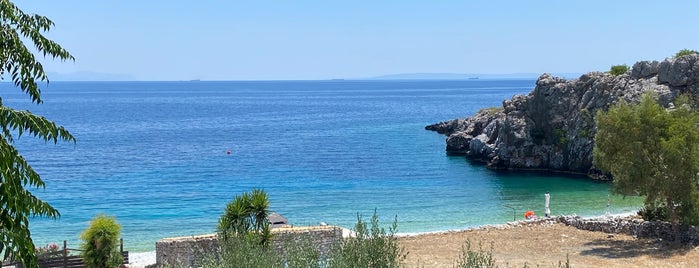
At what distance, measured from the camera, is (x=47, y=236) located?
137ft

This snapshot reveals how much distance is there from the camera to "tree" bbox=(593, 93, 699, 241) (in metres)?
26.3

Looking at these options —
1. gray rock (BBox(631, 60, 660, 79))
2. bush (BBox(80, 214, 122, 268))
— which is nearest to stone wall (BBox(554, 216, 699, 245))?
bush (BBox(80, 214, 122, 268))

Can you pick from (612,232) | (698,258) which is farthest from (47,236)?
(698,258)

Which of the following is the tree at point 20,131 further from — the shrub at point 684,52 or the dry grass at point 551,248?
the shrub at point 684,52

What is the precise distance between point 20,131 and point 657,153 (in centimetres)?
2491

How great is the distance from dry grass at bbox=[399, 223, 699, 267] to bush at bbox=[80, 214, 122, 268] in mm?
9930

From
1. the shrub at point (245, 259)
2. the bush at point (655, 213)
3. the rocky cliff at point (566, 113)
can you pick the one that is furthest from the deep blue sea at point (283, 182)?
the shrub at point (245, 259)

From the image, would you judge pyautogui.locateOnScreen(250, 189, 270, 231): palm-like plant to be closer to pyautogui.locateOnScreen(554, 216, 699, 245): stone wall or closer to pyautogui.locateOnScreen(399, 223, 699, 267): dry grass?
pyautogui.locateOnScreen(399, 223, 699, 267): dry grass

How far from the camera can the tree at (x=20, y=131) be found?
251 inches

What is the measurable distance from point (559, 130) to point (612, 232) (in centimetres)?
4059

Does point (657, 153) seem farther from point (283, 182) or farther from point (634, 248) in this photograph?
point (283, 182)

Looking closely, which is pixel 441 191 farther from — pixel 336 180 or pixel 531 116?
pixel 531 116

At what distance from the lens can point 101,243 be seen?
68.6ft

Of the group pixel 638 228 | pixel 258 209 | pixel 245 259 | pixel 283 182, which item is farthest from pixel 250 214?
pixel 283 182
